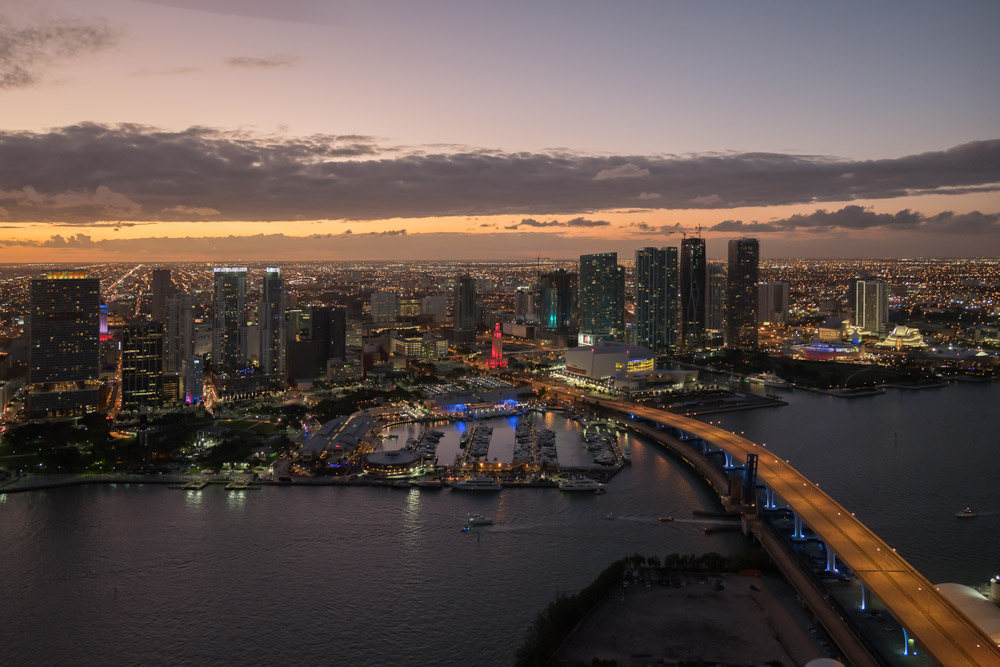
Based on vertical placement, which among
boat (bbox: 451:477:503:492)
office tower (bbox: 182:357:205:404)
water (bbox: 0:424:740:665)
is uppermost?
office tower (bbox: 182:357:205:404)

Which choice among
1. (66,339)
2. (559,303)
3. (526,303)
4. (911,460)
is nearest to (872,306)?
(559,303)

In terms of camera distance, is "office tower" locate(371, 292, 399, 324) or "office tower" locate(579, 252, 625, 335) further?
"office tower" locate(371, 292, 399, 324)

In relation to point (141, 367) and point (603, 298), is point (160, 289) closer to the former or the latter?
point (141, 367)

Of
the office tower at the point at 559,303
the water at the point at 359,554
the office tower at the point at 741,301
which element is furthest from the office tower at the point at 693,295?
the water at the point at 359,554

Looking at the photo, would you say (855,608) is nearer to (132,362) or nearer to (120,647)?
(120,647)

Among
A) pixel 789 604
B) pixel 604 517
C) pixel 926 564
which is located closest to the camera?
pixel 789 604

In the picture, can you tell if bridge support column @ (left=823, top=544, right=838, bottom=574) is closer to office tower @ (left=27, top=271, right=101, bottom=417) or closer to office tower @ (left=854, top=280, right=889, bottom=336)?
office tower @ (left=27, top=271, right=101, bottom=417)

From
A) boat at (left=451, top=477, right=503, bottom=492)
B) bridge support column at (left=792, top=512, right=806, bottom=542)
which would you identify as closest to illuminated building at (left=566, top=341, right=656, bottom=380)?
boat at (left=451, top=477, right=503, bottom=492)

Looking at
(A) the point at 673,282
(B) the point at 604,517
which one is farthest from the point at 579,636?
(A) the point at 673,282
